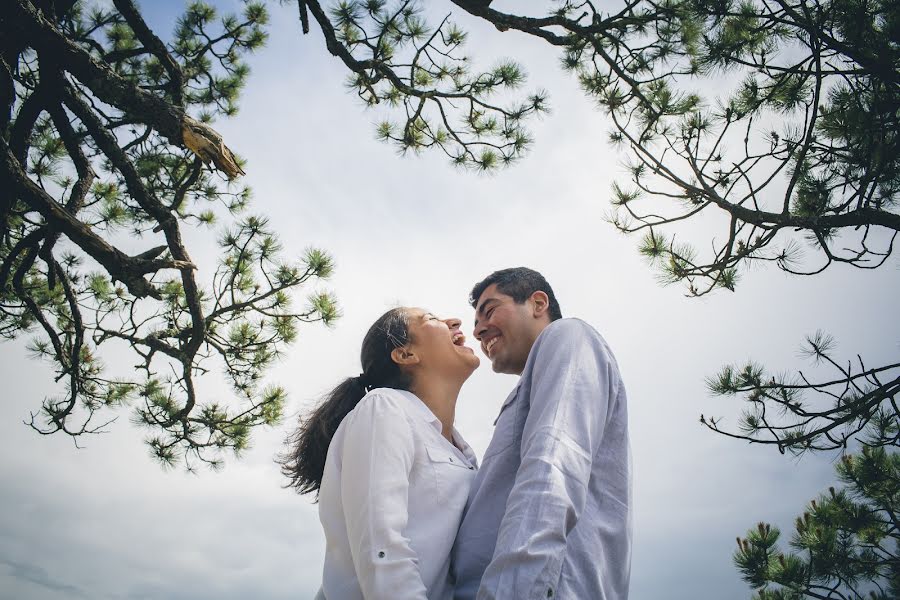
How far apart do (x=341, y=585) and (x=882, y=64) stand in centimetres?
254

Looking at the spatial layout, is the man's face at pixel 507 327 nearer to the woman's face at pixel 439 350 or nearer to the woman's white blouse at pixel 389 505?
the woman's face at pixel 439 350

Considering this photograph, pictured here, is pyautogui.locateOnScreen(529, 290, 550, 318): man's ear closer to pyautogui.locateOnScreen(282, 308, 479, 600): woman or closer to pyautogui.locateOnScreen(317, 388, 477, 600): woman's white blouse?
pyautogui.locateOnScreen(282, 308, 479, 600): woman

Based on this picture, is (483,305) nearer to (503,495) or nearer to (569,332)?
(569,332)

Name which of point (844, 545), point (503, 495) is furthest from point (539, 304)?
point (844, 545)

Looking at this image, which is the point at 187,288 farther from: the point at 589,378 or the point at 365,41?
the point at 589,378

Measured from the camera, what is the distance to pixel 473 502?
1155 mm

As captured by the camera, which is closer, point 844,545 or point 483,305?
point 483,305

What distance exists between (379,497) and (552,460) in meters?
0.37

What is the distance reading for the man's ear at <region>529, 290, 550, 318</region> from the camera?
5.89 feet

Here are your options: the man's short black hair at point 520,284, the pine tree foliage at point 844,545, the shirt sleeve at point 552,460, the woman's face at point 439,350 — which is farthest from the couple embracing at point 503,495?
the pine tree foliage at point 844,545

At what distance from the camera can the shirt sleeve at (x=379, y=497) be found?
1.00 metres

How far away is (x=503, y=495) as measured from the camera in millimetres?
1116

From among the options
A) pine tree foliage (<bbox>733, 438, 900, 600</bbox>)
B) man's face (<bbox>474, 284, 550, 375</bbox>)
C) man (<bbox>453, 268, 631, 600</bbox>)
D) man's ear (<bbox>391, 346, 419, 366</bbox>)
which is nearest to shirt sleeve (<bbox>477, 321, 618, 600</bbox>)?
man (<bbox>453, 268, 631, 600</bbox>)

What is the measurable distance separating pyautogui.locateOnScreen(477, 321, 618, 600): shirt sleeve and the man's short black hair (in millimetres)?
596
